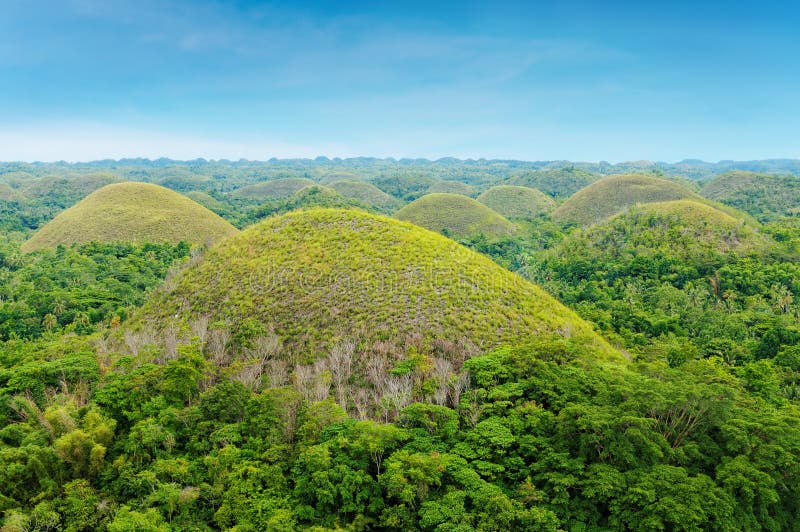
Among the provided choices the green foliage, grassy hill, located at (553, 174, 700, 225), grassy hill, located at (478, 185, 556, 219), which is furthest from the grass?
grassy hill, located at (553, 174, 700, 225)

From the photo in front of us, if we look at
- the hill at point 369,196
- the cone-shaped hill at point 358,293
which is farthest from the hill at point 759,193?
the hill at point 369,196

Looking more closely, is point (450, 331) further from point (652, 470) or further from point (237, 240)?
point (237, 240)

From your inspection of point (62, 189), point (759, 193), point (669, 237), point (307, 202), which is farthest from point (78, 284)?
point (759, 193)

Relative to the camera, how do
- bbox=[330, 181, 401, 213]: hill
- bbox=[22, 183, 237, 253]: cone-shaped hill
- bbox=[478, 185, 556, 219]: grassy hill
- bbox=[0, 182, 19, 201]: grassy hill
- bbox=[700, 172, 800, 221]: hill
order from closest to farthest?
bbox=[22, 183, 237, 253]: cone-shaped hill
bbox=[700, 172, 800, 221]: hill
bbox=[478, 185, 556, 219]: grassy hill
bbox=[0, 182, 19, 201]: grassy hill
bbox=[330, 181, 401, 213]: hill

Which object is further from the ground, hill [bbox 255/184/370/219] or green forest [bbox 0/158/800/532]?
hill [bbox 255/184/370/219]

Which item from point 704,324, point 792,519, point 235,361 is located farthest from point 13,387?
point 704,324

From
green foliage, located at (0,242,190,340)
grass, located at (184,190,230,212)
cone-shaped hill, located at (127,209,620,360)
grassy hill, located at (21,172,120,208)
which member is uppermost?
grassy hill, located at (21,172,120,208)

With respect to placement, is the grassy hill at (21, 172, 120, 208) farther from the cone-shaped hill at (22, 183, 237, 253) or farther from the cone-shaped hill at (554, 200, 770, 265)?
the cone-shaped hill at (554, 200, 770, 265)

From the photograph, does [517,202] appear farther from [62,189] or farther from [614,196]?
[62,189]
